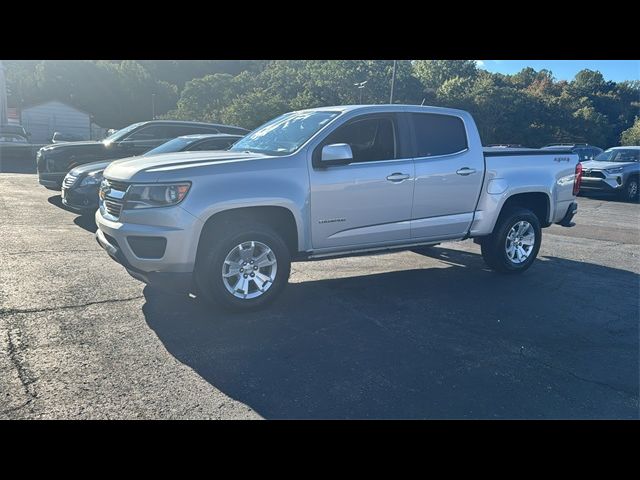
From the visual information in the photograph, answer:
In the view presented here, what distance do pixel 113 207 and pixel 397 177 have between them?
2930 millimetres

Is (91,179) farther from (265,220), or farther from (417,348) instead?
(417,348)

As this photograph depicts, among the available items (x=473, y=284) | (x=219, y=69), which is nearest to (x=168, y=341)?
(x=473, y=284)

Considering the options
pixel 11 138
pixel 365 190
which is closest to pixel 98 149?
pixel 365 190

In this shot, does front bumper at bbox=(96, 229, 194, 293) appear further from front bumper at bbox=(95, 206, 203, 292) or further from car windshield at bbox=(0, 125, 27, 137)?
car windshield at bbox=(0, 125, 27, 137)

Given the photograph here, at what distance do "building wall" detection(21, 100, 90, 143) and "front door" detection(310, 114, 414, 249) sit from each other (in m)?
39.5

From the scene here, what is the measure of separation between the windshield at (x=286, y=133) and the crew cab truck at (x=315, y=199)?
0.02m

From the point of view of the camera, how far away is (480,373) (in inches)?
156

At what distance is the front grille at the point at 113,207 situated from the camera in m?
4.81

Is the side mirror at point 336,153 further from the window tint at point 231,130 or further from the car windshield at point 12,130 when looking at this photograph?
the car windshield at point 12,130

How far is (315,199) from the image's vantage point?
17.1ft

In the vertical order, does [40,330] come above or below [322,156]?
below

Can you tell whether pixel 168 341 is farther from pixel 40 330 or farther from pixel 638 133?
pixel 638 133

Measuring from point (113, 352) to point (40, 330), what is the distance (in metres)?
0.80

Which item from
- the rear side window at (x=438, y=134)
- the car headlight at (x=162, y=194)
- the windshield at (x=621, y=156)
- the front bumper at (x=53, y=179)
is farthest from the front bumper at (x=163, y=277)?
the windshield at (x=621, y=156)
